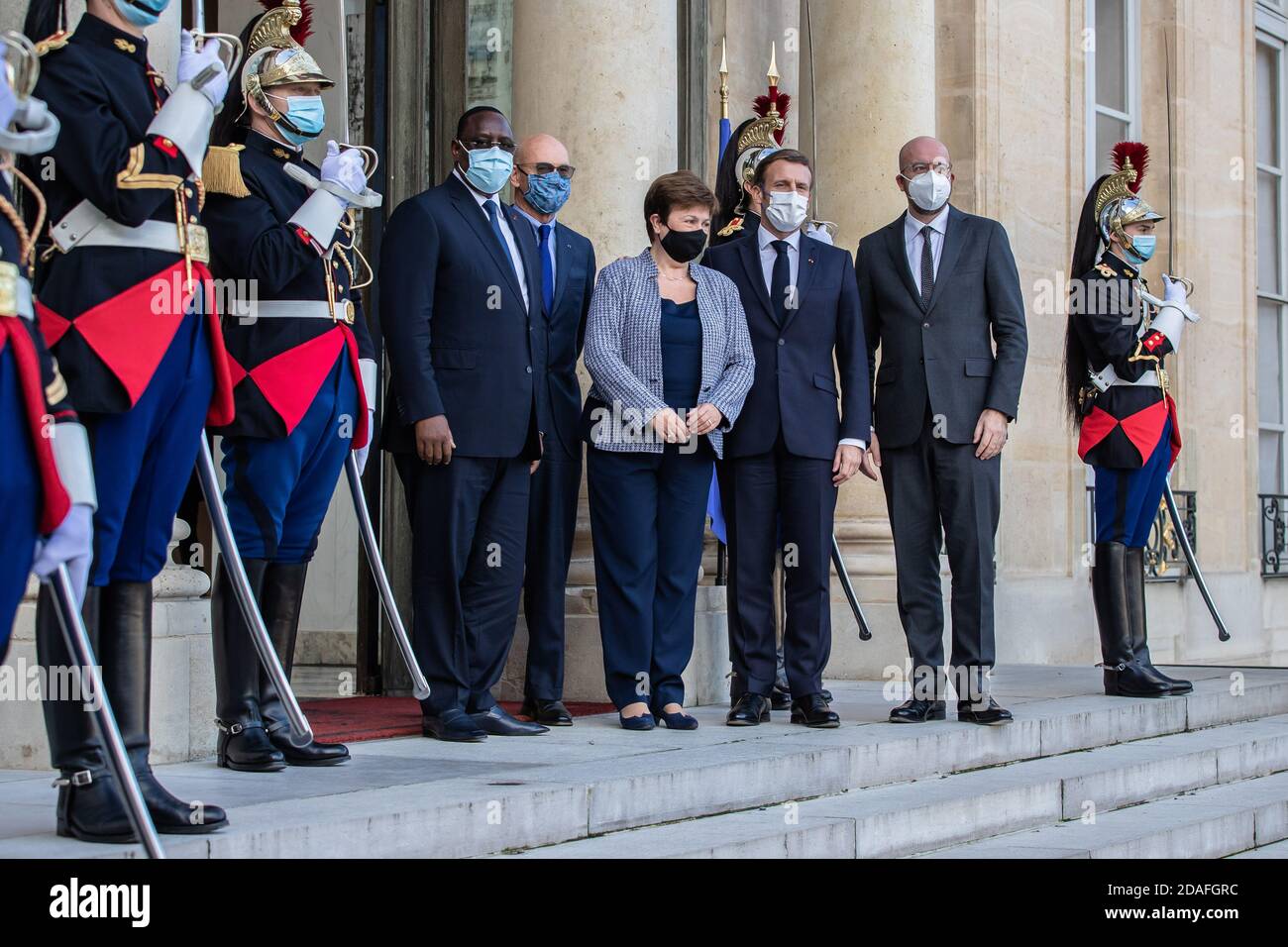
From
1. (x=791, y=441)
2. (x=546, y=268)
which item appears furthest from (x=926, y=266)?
(x=546, y=268)

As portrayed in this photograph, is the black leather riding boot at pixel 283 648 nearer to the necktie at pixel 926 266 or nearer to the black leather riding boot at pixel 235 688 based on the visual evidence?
the black leather riding boot at pixel 235 688

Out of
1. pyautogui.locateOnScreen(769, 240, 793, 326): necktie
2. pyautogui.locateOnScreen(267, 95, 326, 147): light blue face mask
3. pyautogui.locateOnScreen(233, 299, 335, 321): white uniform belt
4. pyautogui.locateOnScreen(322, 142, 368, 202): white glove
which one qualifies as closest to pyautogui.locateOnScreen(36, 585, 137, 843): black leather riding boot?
pyautogui.locateOnScreen(233, 299, 335, 321): white uniform belt

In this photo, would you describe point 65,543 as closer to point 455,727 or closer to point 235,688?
point 235,688

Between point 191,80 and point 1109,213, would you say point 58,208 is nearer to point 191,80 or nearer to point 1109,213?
point 191,80

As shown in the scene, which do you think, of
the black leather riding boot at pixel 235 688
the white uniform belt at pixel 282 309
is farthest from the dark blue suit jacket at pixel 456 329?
the black leather riding boot at pixel 235 688

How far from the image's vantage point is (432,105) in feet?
28.8

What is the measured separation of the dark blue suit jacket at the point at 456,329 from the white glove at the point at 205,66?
73.2 inches

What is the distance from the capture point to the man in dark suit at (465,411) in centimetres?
636

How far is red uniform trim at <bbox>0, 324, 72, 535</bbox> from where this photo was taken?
356 cm

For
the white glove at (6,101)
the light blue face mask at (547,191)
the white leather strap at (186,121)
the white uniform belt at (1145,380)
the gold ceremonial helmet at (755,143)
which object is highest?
the gold ceremonial helmet at (755,143)

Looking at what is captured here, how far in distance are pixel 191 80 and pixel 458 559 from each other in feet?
7.70

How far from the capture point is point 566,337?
6.89 metres

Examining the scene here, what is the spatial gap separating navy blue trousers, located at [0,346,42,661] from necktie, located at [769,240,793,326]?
3745 millimetres
